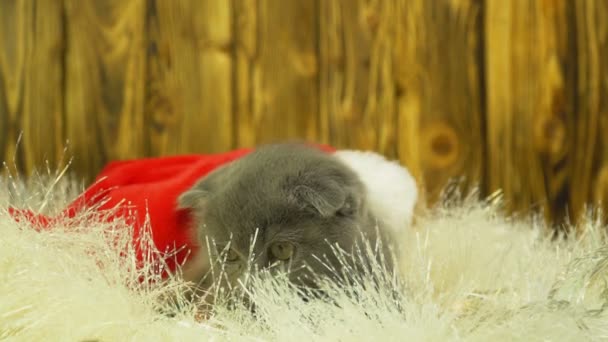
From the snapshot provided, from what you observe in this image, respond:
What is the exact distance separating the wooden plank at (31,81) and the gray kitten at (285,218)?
0.79 metres

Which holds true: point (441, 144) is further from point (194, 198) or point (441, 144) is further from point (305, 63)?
point (194, 198)

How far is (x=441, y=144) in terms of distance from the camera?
6.05 feet

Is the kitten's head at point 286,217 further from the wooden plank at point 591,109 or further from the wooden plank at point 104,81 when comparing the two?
the wooden plank at point 591,109

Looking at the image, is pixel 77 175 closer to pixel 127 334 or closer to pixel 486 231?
pixel 127 334

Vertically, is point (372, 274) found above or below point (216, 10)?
below

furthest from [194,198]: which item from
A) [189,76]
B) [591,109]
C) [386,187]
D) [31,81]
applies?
[591,109]

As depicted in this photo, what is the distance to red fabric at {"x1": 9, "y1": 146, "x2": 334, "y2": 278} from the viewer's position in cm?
125

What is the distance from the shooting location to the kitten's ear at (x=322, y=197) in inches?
41.5

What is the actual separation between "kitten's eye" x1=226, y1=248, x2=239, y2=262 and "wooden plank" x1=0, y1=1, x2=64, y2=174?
0.84m

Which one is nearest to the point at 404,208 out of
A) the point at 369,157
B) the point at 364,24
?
the point at 369,157

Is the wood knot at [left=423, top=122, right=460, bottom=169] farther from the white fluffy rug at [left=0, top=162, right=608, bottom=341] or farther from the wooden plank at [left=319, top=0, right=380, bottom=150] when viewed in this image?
the white fluffy rug at [left=0, top=162, right=608, bottom=341]

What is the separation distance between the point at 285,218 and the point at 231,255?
0.40 feet

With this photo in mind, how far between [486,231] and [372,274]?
1.53 feet

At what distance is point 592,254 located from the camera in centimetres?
106
